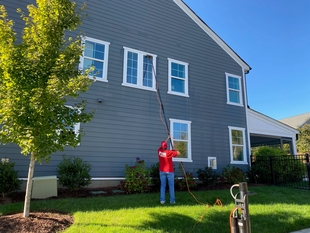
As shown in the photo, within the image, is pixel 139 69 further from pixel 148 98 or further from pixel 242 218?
pixel 242 218

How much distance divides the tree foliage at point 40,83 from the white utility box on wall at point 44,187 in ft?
8.17

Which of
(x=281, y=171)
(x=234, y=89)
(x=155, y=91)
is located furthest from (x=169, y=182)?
(x=234, y=89)

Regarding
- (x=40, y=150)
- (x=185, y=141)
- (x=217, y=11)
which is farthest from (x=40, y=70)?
(x=217, y=11)

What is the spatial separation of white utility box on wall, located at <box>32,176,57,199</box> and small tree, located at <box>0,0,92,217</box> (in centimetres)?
210

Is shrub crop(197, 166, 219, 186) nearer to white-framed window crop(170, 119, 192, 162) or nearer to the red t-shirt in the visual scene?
white-framed window crop(170, 119, 192, 162)

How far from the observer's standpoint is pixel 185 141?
1066 centimetres

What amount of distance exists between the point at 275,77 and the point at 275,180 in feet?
60.3

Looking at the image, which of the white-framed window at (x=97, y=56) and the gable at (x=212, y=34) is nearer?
the white-framed window at (x=97, y=56)

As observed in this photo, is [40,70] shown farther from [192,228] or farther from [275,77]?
[275,77]

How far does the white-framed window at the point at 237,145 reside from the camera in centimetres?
1200

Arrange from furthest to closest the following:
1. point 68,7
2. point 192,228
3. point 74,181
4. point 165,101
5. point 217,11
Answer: point 217,11
point 165,101
point 74,181
point 68,7
point 192,228

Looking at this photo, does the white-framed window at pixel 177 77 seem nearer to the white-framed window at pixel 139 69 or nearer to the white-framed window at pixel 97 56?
the white-framed window at pixel 139 69

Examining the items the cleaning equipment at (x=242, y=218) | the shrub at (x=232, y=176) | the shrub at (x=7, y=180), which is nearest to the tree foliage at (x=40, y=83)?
the shrub at (x=7, y=180)

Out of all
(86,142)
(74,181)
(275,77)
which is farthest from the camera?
(275,77)
